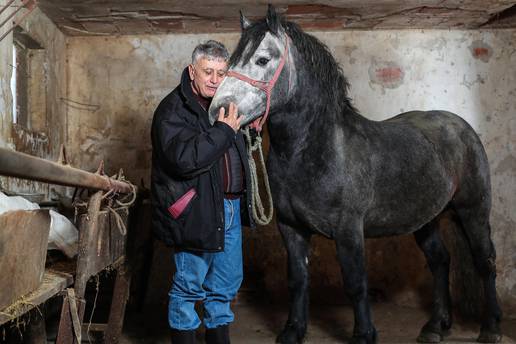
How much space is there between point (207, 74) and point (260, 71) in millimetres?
273

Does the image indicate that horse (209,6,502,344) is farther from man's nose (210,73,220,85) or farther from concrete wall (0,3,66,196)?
concrete wall (0,3,66,196)

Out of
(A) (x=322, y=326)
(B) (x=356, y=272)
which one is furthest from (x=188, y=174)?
(A) (x=322, y=326)

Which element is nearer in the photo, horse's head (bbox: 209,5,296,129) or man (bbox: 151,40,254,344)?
man (bbox: 151,40,254,344)

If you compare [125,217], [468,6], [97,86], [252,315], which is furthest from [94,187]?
[468,6]

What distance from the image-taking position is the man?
215cm

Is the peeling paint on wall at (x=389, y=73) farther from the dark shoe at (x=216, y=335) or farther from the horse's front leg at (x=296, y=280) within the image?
the dark shoe at (x=216, y=335)

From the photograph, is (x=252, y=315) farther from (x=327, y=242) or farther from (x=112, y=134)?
(x=112, y=134)

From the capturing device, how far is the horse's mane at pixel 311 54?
8.34 feet

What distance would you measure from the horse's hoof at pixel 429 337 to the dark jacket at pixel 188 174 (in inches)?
75.4

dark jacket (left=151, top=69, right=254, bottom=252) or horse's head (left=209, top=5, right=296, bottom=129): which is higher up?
horse's head (left=209, top=5, right=296, bottom=129)

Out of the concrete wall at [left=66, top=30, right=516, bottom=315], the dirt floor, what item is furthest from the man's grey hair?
the concrete wall at [left=66, top=30, right=516, bottom=315]

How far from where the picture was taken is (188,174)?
7.06 feet

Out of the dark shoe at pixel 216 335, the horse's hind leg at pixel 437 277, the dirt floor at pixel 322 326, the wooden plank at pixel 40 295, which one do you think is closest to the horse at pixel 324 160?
the horse's hind leg at pixel 437 277

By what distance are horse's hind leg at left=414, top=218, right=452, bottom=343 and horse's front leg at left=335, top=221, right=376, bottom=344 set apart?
85cm
